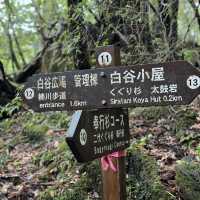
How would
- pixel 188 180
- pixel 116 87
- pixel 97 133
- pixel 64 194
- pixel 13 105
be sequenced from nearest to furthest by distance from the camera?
pixel 97 133 → pixel 116 87 → pixel 188 180 → pixel 64 194 → pixel 13 105

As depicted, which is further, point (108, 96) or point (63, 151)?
point (63, 151)

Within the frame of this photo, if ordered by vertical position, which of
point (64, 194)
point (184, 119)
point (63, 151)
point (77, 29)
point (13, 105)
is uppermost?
point (77, 29)

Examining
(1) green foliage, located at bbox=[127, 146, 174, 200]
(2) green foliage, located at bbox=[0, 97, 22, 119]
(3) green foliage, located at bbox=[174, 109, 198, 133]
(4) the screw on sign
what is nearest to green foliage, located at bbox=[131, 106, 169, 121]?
(3) green foliage, located at bbox=[174, 109, 198, 133]

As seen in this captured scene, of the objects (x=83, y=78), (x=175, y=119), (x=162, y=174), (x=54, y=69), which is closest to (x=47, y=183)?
(x=162, y=174)

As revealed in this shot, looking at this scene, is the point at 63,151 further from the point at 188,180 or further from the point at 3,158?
the point at 188,180

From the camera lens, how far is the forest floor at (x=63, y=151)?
5.85 meters

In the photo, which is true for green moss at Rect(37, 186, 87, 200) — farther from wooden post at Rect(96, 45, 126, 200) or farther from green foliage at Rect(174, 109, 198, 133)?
green foliage at Rect(174, 109, 198, 133)

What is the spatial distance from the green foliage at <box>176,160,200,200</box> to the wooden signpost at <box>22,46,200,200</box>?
1.00 meters

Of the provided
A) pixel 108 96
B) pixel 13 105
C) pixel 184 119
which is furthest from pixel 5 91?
pixel 108 96

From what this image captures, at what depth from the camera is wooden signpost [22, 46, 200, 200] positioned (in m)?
3.53

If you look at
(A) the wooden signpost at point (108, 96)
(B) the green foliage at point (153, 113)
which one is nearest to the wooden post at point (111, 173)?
(A) the wooden signpost at point (108, 96)

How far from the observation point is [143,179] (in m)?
5.35

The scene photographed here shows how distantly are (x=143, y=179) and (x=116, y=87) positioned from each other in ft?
6.30

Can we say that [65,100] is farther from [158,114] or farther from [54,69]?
[54,69]
